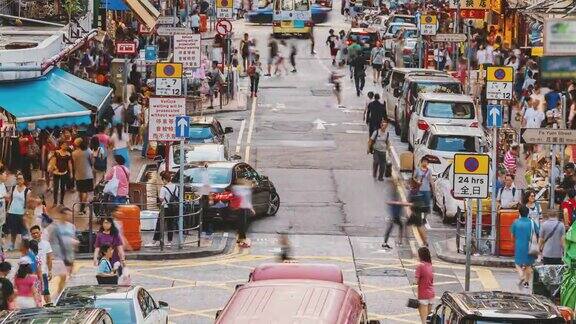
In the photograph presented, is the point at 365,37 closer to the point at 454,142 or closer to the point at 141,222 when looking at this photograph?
the point at 454,142

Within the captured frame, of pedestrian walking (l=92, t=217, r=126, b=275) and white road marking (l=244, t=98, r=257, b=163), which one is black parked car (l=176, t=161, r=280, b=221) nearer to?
pedestrian walking (l=92, t=217, r=126, b=275)

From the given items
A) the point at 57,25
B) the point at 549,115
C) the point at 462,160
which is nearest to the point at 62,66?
the point at 57,25

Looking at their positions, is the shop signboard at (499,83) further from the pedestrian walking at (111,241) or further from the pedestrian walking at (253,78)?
the pedestrian walking at (253,78)

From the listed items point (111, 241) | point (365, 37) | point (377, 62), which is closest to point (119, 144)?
point (111, 241)

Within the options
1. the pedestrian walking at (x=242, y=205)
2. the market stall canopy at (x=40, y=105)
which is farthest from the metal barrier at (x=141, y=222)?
the market stall canopy at (x=40, y=105)

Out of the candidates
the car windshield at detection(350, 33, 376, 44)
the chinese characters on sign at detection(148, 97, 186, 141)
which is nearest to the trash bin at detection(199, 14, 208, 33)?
the car windshield at detection(350, 33, 376, 44)
